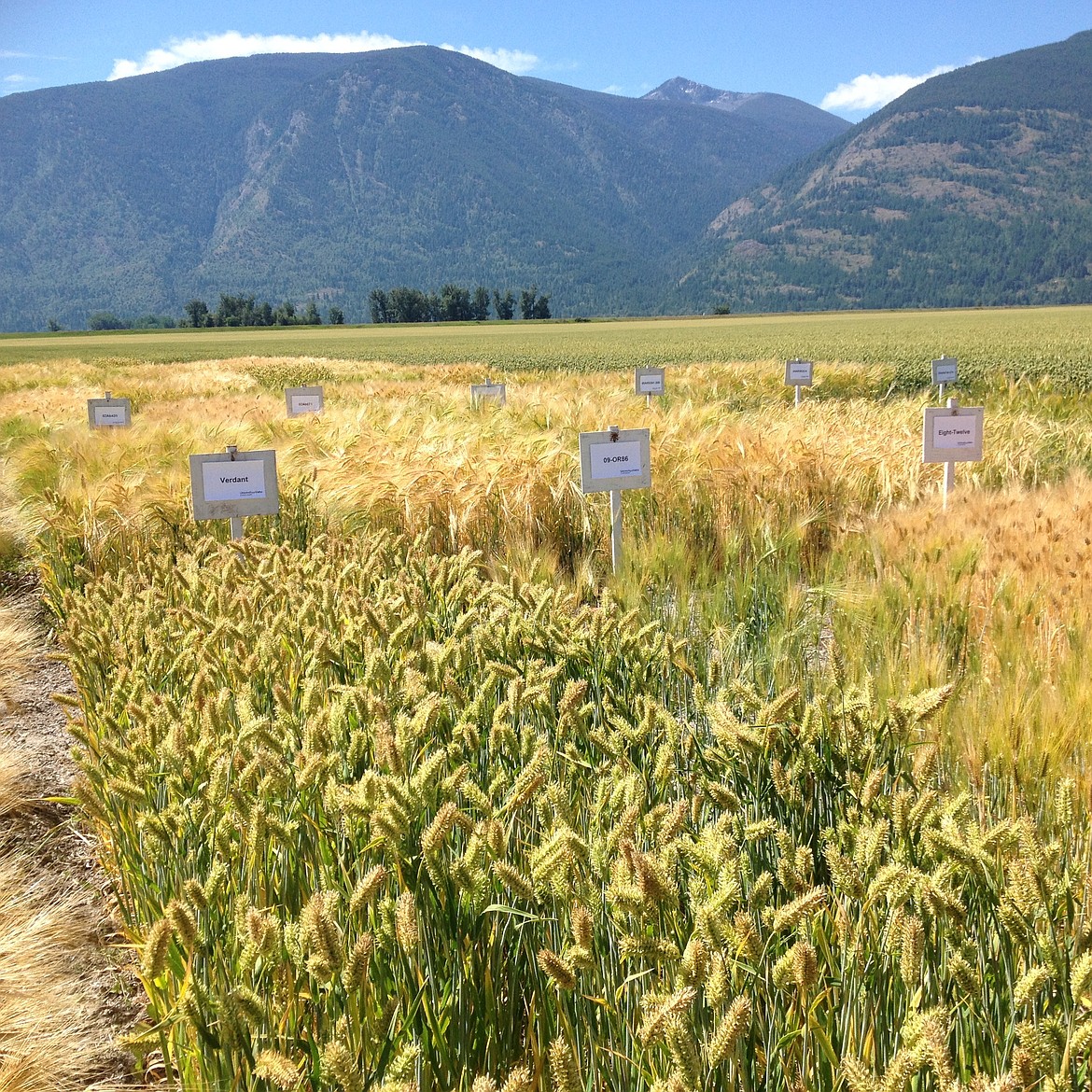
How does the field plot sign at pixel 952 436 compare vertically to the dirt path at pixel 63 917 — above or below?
above

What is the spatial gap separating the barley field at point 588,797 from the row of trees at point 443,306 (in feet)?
345

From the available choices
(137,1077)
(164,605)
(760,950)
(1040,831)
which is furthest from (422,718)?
(164,605)

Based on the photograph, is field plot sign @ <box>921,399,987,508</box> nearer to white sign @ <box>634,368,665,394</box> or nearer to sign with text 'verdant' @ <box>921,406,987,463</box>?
sign with text 'verdant' @ <box>921,406,987,463</box>

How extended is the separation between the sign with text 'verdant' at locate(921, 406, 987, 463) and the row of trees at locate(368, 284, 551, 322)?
10364 centimetres

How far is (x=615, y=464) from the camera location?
14.8ft

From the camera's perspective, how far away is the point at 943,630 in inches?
128

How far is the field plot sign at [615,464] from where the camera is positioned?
441 centimetres

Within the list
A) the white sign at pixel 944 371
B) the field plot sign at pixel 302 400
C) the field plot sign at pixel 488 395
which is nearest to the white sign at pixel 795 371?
the white sign at pixel 944 371

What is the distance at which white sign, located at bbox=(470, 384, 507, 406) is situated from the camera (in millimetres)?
10726

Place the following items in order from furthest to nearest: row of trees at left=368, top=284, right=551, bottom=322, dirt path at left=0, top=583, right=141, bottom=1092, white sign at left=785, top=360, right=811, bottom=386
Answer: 1. row of trees at left=368, top=284, right=551, bottom=322
2. white sign at left=785, top=360, right=811, bottom=386
3. dirt path at left=0, top=583, right=141, bottom=1092

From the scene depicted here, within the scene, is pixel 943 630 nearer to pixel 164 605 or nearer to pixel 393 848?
pixel 393 848

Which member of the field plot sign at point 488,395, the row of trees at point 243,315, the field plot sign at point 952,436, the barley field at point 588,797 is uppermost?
the row of trees at point 243,315

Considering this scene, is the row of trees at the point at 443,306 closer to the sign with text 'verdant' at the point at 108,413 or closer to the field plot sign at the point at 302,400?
the field plot sign at the point at 302,400

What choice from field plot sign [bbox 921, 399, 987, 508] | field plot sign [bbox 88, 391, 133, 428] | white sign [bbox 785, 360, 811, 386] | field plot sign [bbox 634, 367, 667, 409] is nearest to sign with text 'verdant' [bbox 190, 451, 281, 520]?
field plot sign [bbox 921, 399, 987, 508]
